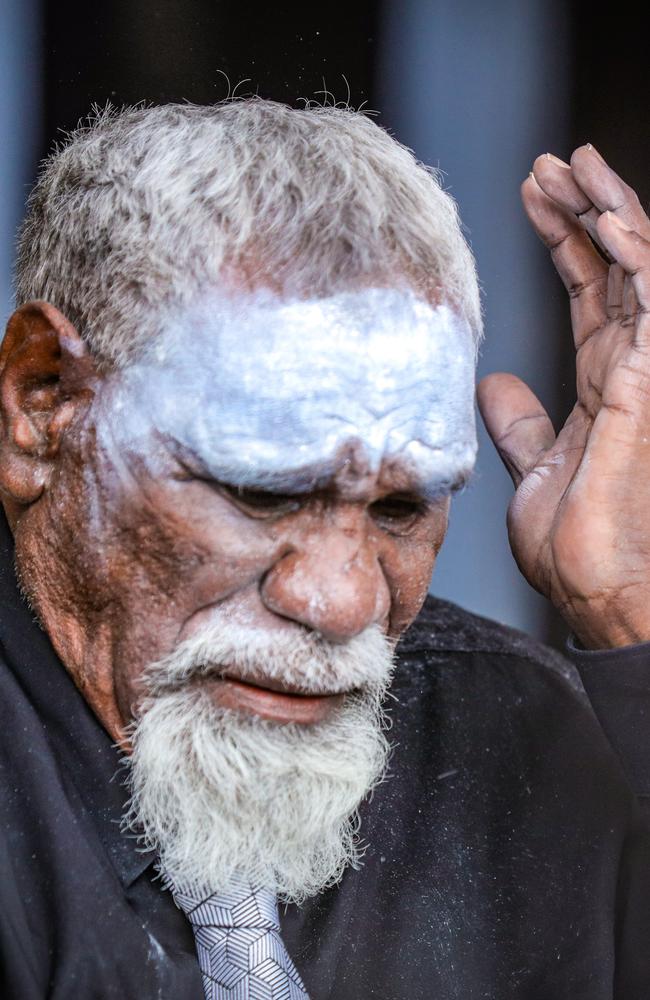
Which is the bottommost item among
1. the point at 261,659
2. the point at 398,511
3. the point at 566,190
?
the point at 261,659

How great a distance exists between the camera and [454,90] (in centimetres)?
225

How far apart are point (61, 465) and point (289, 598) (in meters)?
0.33

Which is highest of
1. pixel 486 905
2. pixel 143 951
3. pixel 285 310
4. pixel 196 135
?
pixel 196 135

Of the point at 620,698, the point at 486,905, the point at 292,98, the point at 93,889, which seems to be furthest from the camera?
the point at 292,98

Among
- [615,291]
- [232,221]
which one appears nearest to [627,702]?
[615,291]

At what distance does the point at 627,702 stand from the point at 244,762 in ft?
1.67

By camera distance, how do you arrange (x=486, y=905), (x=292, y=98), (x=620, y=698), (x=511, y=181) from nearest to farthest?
1. (x=620, y=698)
2. (x=486, y=905)
3. (x=292, y=98)
4. (x=511, y=181)

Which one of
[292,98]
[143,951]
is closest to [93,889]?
[143,951]

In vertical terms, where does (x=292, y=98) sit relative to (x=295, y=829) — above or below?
above

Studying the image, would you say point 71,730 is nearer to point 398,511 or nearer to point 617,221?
point 398,511

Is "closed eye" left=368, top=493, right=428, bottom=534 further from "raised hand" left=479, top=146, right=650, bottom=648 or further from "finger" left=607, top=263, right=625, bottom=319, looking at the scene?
"finger" left=607, top=263, right=625, bottom=319

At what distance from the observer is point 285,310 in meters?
1.45

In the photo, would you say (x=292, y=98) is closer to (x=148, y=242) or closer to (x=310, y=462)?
(x=148, y=242)

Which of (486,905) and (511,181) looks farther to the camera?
(511,181)
